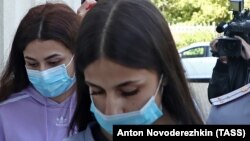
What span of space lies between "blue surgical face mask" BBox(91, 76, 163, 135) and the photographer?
0.46 meters

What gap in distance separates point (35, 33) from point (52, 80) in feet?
0.76

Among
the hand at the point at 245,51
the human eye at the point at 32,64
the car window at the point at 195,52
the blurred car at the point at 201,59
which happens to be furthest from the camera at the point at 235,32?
the car window at the point at 195,52

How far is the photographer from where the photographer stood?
1975mm

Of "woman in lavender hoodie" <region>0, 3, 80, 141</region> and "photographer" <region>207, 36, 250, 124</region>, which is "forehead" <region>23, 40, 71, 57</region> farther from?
"photographer" <region>207, 36, 250, 124</region>

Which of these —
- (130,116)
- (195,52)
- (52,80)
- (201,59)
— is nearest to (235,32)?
(52,80)

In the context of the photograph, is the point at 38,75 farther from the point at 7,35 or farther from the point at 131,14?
the point at 7,35

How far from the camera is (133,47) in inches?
59.2

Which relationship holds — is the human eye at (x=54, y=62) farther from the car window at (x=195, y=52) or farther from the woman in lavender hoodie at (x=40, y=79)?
the car window at (x=195, y=52)

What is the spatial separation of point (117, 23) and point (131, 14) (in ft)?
0.17

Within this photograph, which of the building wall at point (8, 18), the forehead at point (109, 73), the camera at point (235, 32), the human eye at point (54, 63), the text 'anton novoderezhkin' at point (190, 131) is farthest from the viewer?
the building wall at point (8, 18)

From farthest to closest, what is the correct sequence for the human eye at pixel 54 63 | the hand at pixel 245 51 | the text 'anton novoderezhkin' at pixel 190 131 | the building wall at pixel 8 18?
the building wall at pixel 8 18 < the hand at pixel 245 51 < the human eye at pixel 54 63 < the text 'anton novoderezhkin' at pixel 190 131

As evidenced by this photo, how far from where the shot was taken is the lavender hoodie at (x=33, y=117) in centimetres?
236

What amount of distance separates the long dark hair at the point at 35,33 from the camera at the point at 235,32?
972 millimetres


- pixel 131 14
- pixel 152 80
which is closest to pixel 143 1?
pixel 131 14
